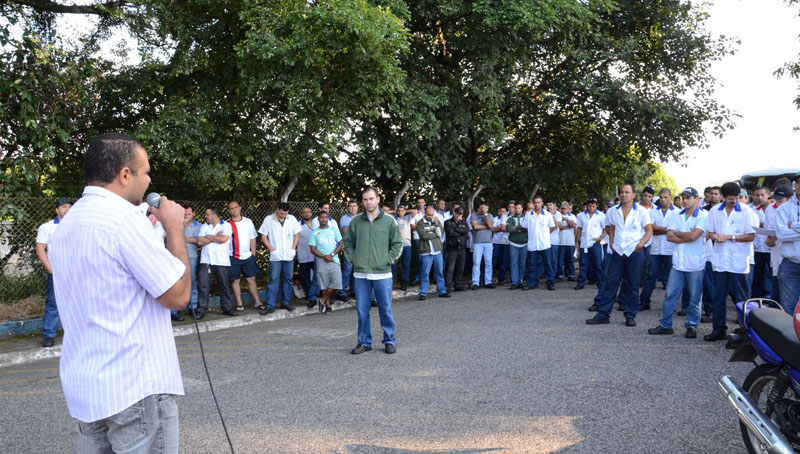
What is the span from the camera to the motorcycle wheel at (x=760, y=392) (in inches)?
146

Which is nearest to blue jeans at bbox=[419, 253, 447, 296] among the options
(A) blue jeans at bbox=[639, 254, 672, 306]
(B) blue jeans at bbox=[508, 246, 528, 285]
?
(B) blue jeans at bbox=[508, 246, 528, 285]

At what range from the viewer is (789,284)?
6.41m

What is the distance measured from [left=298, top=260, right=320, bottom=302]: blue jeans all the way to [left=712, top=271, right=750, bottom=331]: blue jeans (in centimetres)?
715

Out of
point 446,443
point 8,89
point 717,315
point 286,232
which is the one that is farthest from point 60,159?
point 717,315

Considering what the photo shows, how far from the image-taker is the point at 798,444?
3.61 m

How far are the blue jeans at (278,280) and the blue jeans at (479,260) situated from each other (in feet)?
16.5

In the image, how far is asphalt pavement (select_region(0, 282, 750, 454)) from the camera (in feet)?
13.8

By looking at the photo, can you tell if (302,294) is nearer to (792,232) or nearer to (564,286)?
(564,286)

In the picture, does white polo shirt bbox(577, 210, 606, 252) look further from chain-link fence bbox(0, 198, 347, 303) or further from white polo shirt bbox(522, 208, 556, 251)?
chain-link fence bbox(0, 198, 347, 303)

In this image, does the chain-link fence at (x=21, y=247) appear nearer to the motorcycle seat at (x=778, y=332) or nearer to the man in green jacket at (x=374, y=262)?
the man in green jacket at (x=374, y=262)

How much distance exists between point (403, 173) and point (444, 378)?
9662 mm

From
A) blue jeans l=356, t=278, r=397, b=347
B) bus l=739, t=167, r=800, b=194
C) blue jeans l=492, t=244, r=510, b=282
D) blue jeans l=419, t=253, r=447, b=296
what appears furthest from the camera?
bus l=739, t=167, r=800, b=194

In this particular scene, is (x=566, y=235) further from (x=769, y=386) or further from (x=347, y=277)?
(x=769, y=386)

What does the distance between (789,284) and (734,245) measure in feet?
3.02
